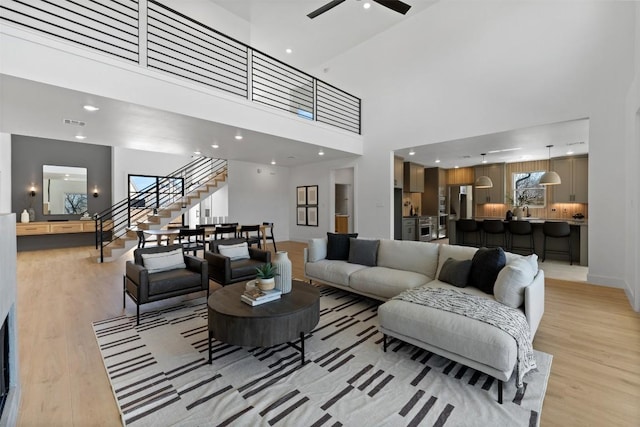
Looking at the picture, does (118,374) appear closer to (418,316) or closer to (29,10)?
(418,316)

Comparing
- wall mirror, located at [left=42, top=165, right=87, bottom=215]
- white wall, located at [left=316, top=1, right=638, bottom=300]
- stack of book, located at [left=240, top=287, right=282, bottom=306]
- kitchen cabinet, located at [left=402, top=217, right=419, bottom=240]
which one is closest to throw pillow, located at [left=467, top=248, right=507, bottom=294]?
stack of book, located at [left=240, top=287, right=282, bottom=306]

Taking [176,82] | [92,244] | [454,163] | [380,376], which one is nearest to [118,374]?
[380,376]

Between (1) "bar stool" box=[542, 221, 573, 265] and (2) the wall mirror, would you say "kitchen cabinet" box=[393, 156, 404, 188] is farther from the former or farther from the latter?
(2) the wall mirror

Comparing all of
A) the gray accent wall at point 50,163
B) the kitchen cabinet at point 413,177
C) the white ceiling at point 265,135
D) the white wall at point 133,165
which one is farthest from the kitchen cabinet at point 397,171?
the gray accent wall at point 50,163

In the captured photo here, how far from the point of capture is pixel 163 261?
382 centimetres

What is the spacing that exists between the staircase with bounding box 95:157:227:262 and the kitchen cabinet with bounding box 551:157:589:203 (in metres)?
9.90

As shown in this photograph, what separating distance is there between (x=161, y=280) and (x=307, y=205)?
21.7 feet

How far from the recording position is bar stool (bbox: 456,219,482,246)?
7312mm

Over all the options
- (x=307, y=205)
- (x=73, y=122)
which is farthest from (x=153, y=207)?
(x=73, y=122)

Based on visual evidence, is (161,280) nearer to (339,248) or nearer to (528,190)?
(339,248)

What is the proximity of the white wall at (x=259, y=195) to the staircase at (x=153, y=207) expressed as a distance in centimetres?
54

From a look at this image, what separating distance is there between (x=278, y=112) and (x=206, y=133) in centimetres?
146

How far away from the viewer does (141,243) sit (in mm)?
6699

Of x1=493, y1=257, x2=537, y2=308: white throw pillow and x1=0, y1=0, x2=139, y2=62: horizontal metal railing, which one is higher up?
x1=0, y1=0, x2=139, y2=62: horizontal metal railing
